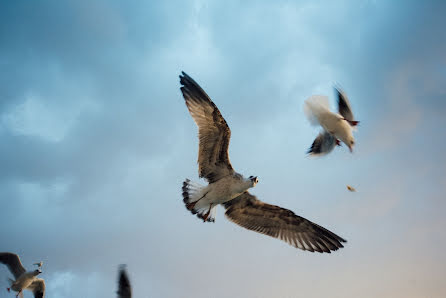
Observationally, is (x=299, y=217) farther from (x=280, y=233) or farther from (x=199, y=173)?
(x=199, y=173)

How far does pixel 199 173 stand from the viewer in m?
8.78

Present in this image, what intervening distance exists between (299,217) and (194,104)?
3.73 metres

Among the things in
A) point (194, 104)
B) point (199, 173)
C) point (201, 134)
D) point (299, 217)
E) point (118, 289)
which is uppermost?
point (194, 104)

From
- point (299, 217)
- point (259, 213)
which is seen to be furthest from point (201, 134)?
point (299, 217)

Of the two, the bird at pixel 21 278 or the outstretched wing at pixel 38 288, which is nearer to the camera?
the bird at pixel 21 278

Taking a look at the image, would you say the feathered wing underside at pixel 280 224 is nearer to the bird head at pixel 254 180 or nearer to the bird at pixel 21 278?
the bird head at pixel 254 180

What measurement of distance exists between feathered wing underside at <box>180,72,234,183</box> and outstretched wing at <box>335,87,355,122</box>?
139 inches

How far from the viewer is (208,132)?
8.49 m

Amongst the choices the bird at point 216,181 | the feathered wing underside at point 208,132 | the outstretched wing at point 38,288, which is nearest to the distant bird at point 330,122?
the bird at point 216,181

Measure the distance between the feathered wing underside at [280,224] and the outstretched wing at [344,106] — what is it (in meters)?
2.84

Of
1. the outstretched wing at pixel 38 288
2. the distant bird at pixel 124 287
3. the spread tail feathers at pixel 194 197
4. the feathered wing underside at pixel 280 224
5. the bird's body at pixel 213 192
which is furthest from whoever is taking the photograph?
the outstretched wing at pixel 38 288

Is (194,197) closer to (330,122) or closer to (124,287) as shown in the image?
(330,122)

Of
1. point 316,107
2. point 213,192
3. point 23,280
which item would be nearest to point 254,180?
point 213,192

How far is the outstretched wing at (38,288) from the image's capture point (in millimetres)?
14430
